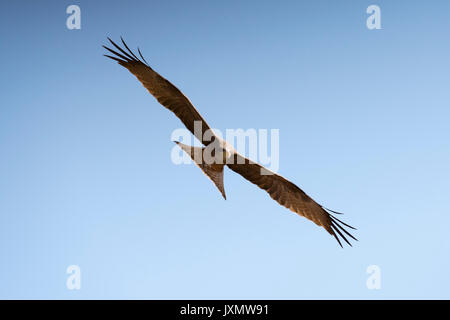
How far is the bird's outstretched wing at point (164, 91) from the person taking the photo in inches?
260

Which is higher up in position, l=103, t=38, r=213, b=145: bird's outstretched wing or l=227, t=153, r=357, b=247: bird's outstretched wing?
l=103, t=38, r=213, b=145: bird's outstretched wing

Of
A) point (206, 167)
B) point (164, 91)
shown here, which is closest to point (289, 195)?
point (206, 167)

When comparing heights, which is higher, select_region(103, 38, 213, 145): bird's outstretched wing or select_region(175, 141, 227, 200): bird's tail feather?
select_region(103, 38, 213, 145): bird's outstretched wing

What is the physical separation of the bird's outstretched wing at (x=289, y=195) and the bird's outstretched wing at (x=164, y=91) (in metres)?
1.20

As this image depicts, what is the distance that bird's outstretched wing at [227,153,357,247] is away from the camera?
295 inches

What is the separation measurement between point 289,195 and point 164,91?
3302mm

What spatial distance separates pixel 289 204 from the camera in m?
7.91

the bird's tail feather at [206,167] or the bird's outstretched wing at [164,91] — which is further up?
the bird's outstretched wing at [164,91]

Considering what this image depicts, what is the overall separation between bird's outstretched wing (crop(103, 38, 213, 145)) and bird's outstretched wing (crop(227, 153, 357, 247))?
1.20 meters

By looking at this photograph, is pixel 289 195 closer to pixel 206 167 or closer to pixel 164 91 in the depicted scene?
pixel 206 167
